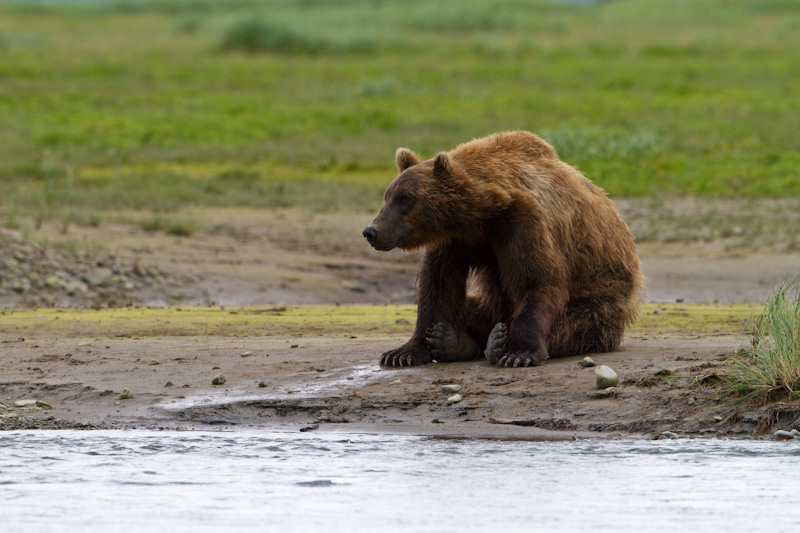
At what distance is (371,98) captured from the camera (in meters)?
30.7

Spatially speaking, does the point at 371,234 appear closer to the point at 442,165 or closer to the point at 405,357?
the point at 442,165

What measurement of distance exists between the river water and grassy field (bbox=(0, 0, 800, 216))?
10606 millimetres

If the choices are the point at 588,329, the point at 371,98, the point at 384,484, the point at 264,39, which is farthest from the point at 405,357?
the point at 264,39

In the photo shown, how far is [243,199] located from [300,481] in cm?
1336

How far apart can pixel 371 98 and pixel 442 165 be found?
23347 millimetres

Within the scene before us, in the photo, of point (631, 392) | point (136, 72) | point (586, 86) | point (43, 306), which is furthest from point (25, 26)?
point (631, 392)

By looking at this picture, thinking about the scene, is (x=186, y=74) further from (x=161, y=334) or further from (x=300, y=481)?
(x=300, y=481)

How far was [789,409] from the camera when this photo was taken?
21.4ft

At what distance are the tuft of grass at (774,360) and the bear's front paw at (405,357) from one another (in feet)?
6.23

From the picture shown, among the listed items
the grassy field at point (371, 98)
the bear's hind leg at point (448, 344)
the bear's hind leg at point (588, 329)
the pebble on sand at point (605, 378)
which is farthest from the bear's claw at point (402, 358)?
the grassy field at point (371, 98)

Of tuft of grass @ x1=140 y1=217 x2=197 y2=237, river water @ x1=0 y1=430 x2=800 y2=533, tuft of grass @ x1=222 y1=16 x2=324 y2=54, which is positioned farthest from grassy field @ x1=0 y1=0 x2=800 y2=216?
river water @ x1=0 y1=430 x2=800 y2=533

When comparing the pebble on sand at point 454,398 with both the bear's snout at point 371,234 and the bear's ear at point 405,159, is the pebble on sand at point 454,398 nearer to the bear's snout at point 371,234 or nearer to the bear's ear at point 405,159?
the bear's snout at point 371,234

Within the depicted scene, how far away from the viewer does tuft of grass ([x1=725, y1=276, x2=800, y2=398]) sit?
258 inches

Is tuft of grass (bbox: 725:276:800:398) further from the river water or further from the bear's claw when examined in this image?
the bear's claw
